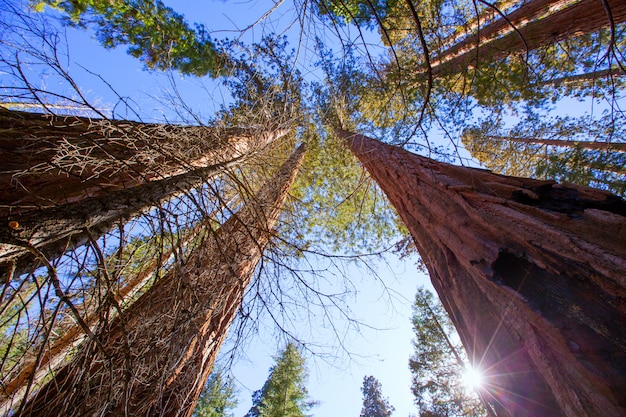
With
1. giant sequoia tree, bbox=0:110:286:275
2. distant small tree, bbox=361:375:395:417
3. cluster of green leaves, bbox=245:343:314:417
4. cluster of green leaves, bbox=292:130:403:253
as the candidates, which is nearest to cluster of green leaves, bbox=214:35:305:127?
giant sequoia tree, bbox=0:110:286:275

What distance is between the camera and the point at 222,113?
10.1 ft

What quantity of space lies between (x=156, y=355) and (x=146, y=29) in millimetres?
6508

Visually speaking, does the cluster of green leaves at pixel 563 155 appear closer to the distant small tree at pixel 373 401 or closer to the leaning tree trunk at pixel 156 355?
the leaning tree trunk at pixel 156 355

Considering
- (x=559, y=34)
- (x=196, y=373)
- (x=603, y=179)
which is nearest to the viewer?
(x=196, y=373)

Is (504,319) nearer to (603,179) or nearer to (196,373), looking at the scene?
(196,373)

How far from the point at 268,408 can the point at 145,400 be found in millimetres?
11493

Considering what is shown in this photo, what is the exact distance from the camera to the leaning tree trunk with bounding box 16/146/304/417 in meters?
1.25

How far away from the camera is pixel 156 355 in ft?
4.61

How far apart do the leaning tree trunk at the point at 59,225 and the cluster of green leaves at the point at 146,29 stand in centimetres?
422

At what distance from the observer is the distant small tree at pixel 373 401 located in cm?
1808

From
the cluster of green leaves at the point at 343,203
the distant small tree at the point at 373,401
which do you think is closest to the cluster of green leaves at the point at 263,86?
the cluster of green leaves at the point at 343,203

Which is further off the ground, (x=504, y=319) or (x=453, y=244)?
(x=453, y=244)

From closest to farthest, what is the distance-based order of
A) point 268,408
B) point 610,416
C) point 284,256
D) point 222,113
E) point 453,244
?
point 610,416, point 453,244, point 284,256, point 222,113, point 268,408

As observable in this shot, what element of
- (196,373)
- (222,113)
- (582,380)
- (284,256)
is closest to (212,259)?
(284,256)
